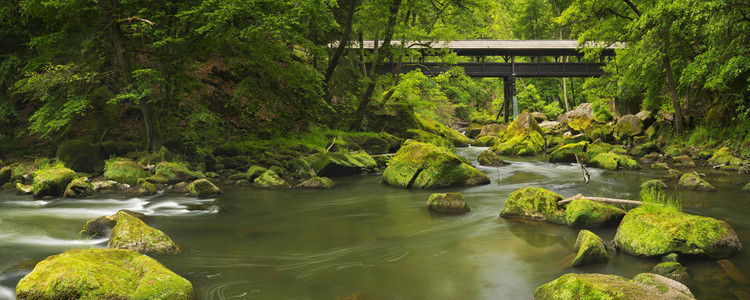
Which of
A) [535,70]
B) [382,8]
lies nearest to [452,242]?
[382,8]

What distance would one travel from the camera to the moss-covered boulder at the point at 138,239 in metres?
5.87

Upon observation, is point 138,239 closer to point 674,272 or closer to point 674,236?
point 674,272

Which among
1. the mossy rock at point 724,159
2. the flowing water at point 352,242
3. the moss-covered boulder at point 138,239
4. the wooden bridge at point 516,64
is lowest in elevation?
the mossy rock at point 724,159

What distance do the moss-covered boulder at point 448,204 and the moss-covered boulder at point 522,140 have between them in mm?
12144

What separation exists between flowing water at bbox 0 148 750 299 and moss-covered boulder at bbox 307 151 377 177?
2470mm

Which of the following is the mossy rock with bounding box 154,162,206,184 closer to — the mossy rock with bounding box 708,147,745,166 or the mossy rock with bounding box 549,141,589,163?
the mossy rock with bounding box 549,141,589,163

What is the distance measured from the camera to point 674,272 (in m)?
4.80

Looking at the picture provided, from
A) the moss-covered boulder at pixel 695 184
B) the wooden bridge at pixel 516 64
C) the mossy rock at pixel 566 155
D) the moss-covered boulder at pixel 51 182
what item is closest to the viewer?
the moss-covered boulder at pixel 695 184

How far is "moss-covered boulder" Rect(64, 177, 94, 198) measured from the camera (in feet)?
33.6

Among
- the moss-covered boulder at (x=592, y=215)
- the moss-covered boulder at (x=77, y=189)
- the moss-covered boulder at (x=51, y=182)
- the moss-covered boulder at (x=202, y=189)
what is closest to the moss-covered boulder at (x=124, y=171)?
the moss-covered boulder at (x=51, y=182)

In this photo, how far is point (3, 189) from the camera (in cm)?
1137

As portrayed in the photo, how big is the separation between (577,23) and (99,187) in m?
20.1

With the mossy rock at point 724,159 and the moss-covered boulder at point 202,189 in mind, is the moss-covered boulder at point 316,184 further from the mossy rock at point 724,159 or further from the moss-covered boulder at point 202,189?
A: the mossy rock at point 724,159

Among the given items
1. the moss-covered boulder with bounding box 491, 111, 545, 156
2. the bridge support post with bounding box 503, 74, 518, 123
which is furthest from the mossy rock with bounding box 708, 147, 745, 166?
the bridge support post with bounding box 503, 74, 518, 123
